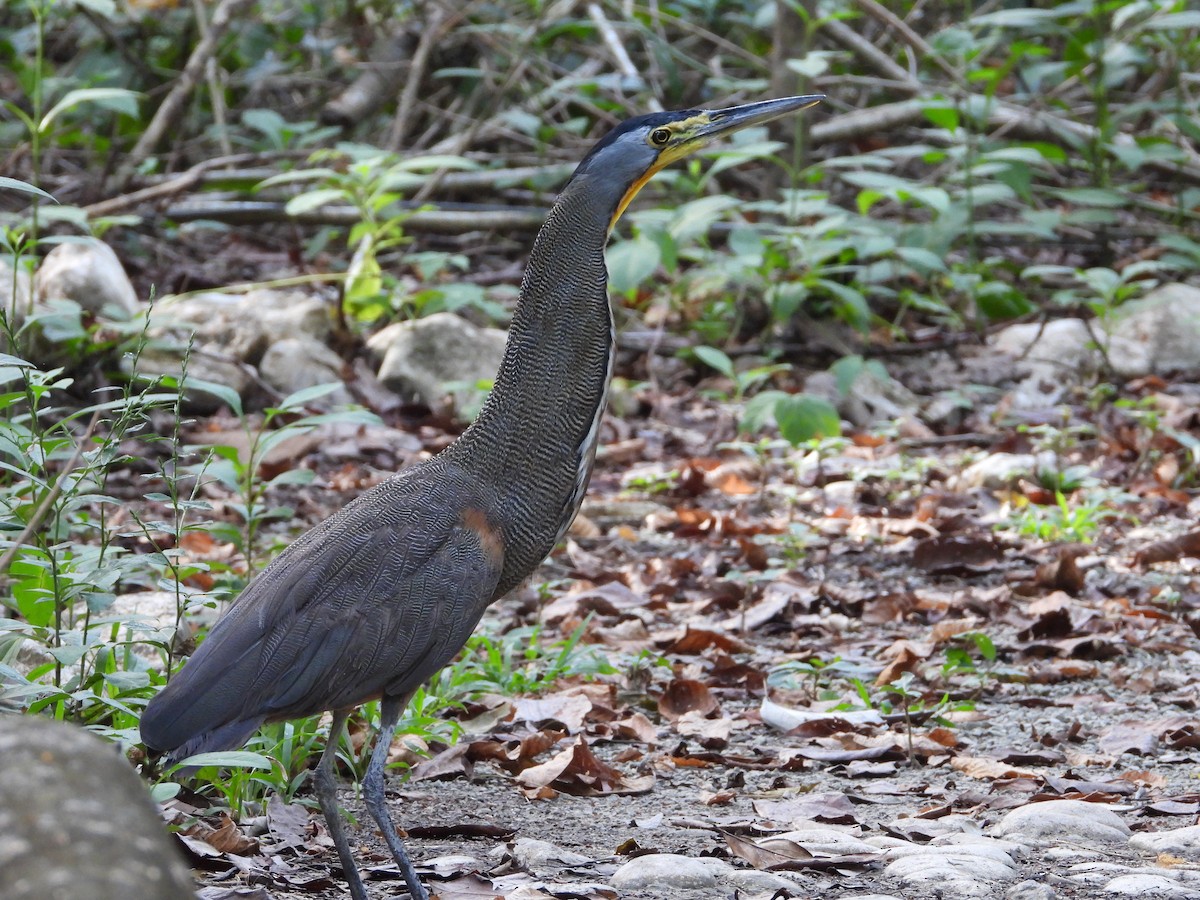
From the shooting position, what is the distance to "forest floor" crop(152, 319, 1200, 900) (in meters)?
3.03

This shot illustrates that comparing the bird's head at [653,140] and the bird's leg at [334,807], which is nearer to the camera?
the bird's leg at [334,807]

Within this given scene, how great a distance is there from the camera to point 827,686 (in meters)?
4.42

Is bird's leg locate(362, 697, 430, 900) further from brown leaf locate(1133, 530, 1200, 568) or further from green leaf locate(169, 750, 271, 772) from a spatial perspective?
brown leaf locate(1133, 530, 1200, 568)

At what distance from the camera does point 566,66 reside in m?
10.7

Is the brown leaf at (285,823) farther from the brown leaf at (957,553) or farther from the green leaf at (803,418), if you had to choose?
the green leaf at (803,418)

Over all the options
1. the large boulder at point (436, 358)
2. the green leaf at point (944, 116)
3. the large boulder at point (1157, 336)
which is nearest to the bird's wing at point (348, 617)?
the large boulder at point (436, 358)

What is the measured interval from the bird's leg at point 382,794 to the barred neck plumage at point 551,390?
1.33ft

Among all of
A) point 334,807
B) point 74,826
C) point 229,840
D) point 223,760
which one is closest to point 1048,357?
point 334,807

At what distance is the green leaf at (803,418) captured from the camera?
18.9ft

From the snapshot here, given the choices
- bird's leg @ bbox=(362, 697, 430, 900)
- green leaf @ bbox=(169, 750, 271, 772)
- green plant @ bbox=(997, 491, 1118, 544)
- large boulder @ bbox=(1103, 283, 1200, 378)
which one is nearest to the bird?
bird's leg @ bbox=(362, 697, 430, 900)

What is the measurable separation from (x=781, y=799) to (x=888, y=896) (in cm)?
76

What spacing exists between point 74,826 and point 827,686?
3411 mm

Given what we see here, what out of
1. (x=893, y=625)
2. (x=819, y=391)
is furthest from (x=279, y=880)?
(x=819, y=391)

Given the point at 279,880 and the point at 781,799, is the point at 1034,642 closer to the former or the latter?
the point at 781,799
